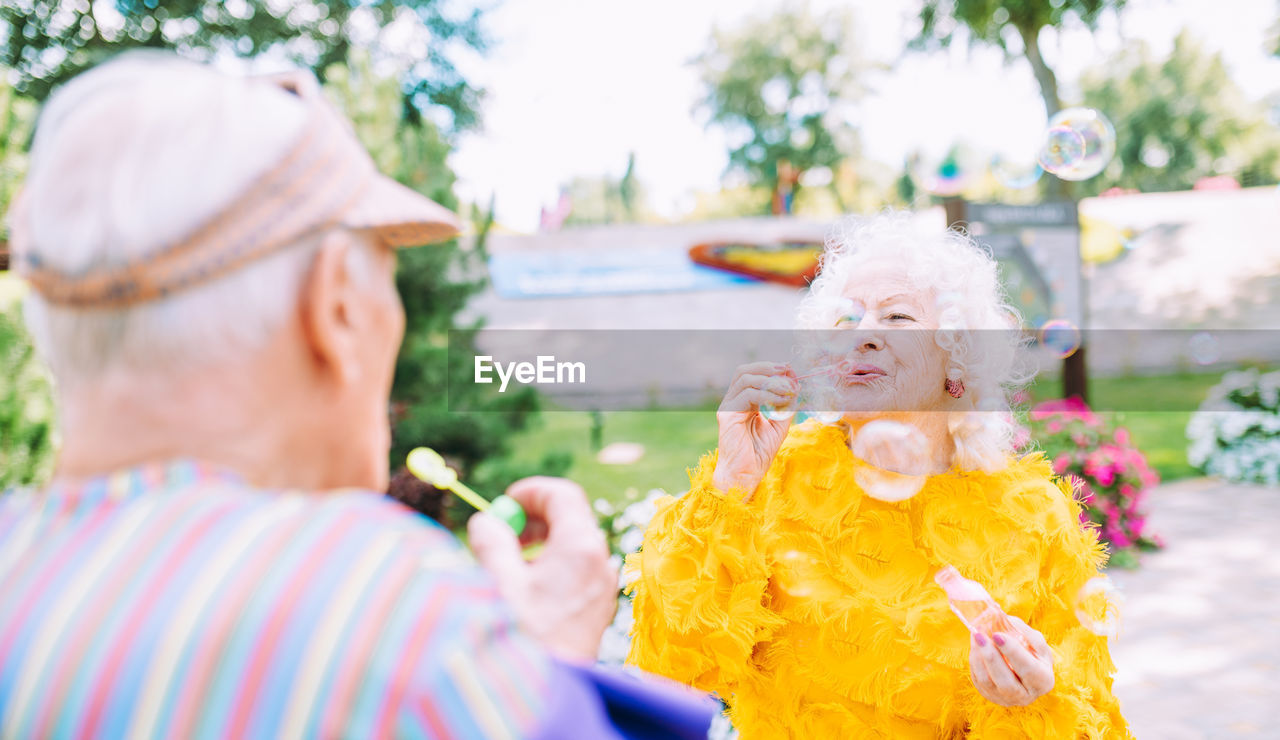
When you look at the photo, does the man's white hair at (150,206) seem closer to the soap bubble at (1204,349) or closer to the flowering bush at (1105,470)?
the flowering bush at (1105,470)

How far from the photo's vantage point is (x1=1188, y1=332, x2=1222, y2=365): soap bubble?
15.2 meters

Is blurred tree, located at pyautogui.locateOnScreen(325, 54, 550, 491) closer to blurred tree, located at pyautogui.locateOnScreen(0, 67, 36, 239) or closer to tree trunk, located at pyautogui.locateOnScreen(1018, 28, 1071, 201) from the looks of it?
blurred tree, located at pyautogui.locateOnScreen(0, 67, 36, 239)

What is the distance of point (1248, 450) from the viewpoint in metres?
8.39

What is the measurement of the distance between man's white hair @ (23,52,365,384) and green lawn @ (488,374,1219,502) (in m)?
5.44

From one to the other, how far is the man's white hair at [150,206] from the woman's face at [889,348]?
1367mm

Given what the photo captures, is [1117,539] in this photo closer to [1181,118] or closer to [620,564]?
[620,564]

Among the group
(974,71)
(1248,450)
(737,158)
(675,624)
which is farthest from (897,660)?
(737,158)

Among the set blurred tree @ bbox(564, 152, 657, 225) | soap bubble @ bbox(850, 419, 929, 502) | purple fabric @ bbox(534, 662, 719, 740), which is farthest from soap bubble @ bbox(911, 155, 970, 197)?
blurred tree @ bbox(564, 152, 657, 225)

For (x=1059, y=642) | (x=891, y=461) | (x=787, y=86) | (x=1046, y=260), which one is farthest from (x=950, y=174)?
(x=787, y=86)

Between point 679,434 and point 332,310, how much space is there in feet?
37.0

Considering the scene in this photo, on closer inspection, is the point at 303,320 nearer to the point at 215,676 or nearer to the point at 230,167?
the point at 230,167

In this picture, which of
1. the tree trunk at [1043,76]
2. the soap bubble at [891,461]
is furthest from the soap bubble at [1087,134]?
the tree trunk at [1043,76]

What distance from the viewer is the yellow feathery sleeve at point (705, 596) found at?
5.69 feet

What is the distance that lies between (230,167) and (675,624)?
51.6 inches
